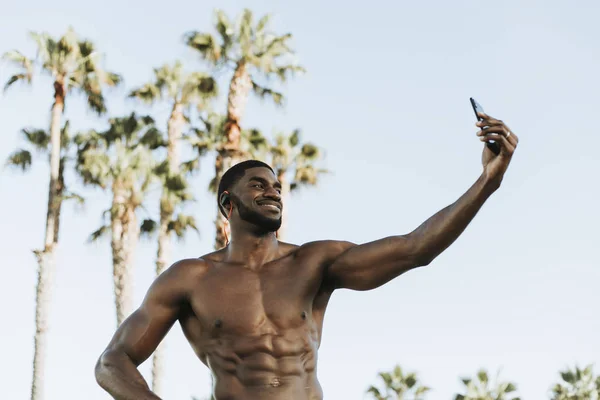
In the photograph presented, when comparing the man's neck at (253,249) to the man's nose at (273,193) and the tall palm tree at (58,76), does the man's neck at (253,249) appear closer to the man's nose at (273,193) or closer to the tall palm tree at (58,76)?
the man's nose at (273,193)

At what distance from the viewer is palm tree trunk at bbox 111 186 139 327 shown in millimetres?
28172

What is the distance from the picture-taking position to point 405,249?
4.33 meters

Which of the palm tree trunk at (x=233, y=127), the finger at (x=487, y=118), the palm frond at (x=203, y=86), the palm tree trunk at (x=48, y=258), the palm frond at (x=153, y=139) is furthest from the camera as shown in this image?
the palm frond at (x=153, y=139)

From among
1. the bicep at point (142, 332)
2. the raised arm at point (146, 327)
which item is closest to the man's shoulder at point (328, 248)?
the raised arm at point (146, 327)

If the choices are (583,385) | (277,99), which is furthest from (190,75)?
(583,385)

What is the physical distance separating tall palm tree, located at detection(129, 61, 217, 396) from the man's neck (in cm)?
2128

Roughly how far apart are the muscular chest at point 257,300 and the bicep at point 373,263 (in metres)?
0.12

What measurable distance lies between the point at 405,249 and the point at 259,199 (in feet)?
2.26

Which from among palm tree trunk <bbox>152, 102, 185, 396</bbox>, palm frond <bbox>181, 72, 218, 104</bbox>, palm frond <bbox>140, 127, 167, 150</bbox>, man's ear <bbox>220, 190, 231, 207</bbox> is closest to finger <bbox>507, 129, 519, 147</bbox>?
man's ear <bbox>220, 190, 231, 207</bbox>

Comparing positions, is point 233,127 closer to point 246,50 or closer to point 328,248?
point 246,50

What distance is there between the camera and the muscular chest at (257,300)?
446 centimetres

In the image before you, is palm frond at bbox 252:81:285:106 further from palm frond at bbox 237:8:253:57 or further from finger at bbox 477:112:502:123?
finger at bbox 477:112:502:123

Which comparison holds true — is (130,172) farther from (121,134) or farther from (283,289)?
(283,289)

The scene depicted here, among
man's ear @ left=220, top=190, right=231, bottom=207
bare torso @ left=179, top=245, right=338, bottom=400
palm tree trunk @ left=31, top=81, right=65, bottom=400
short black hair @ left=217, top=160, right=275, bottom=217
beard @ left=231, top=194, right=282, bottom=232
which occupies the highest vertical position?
palm tree trunk @ left=31, top=81, right=65, bottom=400
